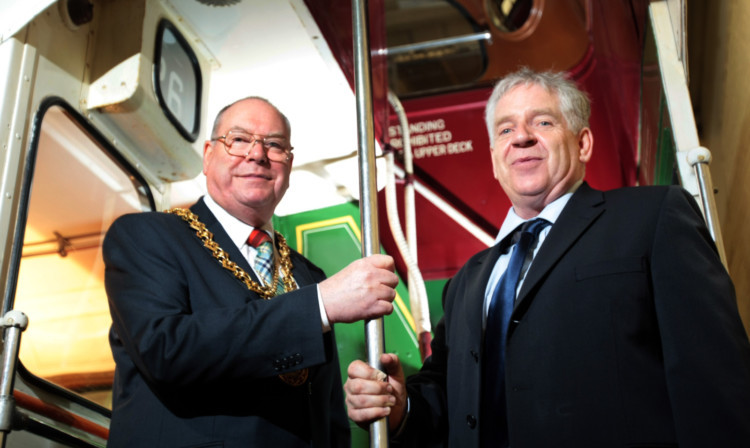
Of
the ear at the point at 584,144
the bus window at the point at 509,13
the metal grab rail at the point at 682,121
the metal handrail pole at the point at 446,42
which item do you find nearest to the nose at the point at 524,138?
the ear at the point at 584,144

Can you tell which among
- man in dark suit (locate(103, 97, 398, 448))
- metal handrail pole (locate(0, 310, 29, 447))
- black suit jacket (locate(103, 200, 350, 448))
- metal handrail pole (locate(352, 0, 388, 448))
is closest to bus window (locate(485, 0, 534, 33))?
metal handrail pole (locate(352, 0, 388, 448))

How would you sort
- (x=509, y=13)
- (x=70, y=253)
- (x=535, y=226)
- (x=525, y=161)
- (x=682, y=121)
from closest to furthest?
1. (x=535, y=226)
2. (x=525, y=161)
3. (x=682, y=121)
4. (x=70, y=253)
5. (x=509, y=13)

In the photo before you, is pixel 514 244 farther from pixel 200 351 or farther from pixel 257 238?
pixel 200 351

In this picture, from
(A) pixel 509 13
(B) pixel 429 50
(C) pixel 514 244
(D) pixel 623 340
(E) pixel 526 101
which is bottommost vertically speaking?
(D) pixel 623 340

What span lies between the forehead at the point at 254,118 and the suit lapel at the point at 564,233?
78 centimetres

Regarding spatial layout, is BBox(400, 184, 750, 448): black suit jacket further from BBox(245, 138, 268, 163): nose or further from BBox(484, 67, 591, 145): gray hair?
BBox(245, 138, 268, 163): nose

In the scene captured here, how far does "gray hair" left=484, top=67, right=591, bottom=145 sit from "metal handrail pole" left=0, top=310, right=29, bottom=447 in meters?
1.24

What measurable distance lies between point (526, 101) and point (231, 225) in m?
0.82

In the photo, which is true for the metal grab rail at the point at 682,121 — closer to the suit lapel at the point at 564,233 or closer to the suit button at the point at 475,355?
the suit lapel at the point at 564,233

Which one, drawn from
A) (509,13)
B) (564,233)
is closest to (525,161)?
(564,233)

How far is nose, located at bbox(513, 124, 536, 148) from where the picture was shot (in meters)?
1.75

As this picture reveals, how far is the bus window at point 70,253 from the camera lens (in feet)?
6.48

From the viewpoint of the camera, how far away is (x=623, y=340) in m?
1.33

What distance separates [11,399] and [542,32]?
10.0 feet
